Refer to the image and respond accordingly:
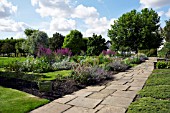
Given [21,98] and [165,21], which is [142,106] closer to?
[21,98]

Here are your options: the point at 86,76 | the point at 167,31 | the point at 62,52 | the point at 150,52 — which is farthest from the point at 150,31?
the point at 86,76

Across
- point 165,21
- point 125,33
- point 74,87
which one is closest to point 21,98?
point 74,87

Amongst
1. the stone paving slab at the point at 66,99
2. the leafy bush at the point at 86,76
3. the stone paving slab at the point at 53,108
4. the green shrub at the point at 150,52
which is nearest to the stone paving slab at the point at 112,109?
the stone paving slab at the point at 53,108

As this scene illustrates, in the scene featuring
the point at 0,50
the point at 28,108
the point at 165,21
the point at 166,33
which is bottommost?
the point at 28,108

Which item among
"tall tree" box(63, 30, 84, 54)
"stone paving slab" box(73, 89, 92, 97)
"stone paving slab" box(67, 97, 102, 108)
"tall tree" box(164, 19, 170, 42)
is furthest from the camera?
"tall tree" box(63, 30, 84, 54)

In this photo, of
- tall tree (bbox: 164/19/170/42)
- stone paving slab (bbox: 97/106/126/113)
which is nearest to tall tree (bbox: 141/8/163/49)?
tall tree (bbox: 164/19/170/42)

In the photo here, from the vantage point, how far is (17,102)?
443 cm

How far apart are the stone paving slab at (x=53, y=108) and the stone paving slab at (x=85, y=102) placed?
0.29m

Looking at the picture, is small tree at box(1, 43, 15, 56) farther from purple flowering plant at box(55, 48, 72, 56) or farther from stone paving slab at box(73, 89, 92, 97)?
stone paving slab at box(73, 89, 92, 97)

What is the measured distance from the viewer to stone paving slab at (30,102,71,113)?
13.1 ft

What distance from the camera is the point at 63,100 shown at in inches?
190

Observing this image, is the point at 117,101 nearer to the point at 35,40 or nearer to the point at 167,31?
the point at 35,40

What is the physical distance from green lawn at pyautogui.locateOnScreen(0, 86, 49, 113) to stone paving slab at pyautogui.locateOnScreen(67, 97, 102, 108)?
680mm

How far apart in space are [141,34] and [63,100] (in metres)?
25.5
